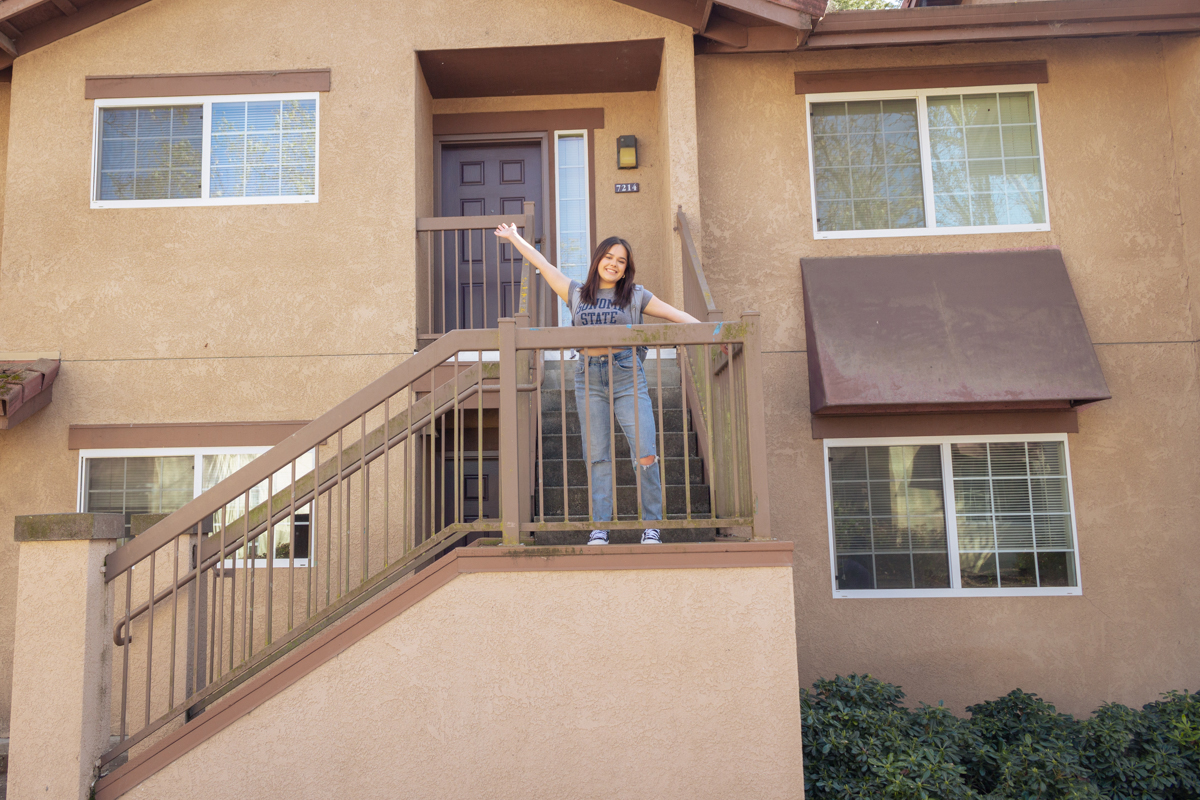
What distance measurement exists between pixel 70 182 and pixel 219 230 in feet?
4.21

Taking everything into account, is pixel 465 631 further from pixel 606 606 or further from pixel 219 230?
pixel 219 230

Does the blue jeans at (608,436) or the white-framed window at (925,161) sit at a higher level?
the white-framed window at (925,161)

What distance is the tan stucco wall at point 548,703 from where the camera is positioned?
3930mm

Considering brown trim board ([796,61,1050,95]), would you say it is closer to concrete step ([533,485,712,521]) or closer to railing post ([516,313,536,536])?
concrete step ([533,485,712,521])

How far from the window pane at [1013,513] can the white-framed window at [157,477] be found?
5.20 metres

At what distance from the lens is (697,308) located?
20.0 feet

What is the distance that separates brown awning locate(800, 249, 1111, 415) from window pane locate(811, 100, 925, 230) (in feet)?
1.60

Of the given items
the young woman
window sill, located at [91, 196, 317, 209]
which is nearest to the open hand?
the young woman

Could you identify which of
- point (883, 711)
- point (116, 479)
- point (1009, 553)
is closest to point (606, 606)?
point (883, 711)

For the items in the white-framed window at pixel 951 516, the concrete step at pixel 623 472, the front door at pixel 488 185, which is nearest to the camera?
the concrete step at pixel 623 472

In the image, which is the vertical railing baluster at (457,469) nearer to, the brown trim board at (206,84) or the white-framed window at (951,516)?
the white-framed window at (951,516)

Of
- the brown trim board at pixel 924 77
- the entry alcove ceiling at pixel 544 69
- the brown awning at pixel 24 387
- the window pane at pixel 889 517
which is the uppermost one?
the entry alcove ceiling at pixel 544 69

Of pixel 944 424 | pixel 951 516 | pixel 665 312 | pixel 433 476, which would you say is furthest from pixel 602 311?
pixel 951 516

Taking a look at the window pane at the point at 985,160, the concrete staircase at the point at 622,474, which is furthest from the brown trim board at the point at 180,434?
the window pane at the point at 985,160
